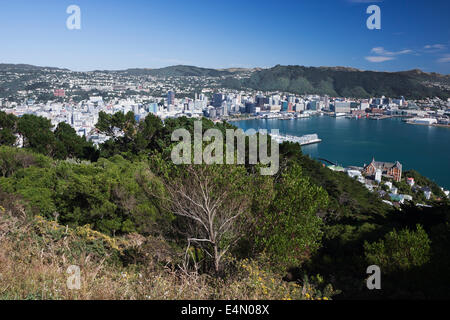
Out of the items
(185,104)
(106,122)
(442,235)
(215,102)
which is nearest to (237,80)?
(215,102)

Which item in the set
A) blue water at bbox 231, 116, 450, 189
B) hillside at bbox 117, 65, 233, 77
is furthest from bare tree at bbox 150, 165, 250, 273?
hillside at bbox 117, 65, 233, 77

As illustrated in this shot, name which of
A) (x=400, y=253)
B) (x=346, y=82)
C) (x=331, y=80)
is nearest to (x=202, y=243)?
(x=400, y=253)

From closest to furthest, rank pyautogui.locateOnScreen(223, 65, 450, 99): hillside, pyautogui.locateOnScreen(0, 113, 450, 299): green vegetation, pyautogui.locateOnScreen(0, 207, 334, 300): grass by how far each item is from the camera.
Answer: pyautogui.locateOnScreen(0, 207, 334, 300): grass < pyautogui.locateOnScreen(0, 113, 450, 299): green vegetation < pyautogui.locateOnScreen(223, 65, 450, 99): hillside
